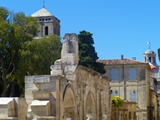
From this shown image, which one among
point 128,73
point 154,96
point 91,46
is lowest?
point 154,96

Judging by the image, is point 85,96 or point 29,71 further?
point 29,71

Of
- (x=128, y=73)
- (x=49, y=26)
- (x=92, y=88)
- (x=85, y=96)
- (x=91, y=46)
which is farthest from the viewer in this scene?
(x=49, y=26)

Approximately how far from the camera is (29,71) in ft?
101

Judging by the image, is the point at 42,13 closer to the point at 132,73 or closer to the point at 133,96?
the point at 132,73

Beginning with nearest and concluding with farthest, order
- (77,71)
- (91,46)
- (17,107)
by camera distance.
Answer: (17,107)
(77,71)
(91,46)

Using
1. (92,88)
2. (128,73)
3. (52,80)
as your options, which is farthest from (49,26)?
(52,80)

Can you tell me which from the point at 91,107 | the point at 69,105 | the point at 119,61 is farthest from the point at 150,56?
the point at 69,105

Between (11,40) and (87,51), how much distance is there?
1348 centimetres

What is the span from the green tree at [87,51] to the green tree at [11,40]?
9402 millimetres

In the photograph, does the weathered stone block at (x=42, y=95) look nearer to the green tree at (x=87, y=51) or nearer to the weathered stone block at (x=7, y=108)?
the weathered stone block at (x=7, y=108)

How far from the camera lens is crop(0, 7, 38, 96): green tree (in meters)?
31.2

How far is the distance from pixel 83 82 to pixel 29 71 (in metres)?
8.50

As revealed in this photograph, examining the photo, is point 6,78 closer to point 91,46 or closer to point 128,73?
point 91,46

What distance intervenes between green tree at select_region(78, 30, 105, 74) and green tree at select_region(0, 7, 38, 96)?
940 centimetres
